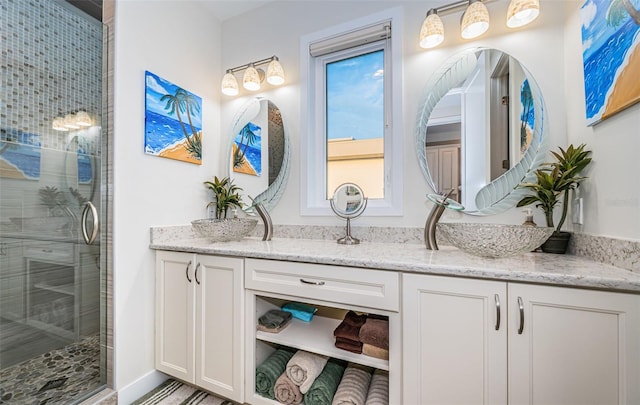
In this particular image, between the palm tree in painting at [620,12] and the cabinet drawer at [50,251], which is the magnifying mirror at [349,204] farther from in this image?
the cabinet drawer at [50,251]

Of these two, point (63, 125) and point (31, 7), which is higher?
point (31, 7)

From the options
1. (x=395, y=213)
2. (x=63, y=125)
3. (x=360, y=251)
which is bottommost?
(x=360, y=251)

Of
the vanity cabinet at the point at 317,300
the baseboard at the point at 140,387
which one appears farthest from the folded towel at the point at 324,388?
the baseboard at the point at 140,387

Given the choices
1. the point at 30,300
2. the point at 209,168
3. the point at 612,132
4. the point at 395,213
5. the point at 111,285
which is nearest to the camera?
the point at 612,132

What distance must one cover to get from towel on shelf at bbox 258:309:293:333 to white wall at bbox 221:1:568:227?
2.04 feet

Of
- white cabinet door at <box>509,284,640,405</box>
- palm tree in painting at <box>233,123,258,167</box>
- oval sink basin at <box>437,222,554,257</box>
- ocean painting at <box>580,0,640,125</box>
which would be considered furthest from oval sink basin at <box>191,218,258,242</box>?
ocean painting at <box>580,0,640,125</box>

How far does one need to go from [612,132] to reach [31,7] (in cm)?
259

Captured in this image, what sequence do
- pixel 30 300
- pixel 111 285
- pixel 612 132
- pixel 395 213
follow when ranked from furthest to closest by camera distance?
1. pixel 395 213
2. pixel 111 285
3. pixel 30 300
4. pixel 612 132

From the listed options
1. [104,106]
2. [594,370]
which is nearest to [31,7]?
[104,106]

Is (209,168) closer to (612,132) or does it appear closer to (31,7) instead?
(31,7)

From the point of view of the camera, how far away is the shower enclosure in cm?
116

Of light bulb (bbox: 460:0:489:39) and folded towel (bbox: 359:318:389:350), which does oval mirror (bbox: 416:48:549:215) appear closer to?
light bulb (bbox: 460:0:489:39)

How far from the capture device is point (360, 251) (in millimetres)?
1266

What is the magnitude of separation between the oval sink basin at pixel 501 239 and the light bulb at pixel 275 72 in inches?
→ 61.0
